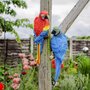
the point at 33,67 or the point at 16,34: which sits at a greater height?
the point at 16,34

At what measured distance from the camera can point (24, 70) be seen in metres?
7.91

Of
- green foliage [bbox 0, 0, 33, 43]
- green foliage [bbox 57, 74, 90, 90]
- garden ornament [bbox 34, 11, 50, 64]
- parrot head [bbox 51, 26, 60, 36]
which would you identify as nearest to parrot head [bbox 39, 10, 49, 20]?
garden ornament [bbox 34, 11, 50, 64]

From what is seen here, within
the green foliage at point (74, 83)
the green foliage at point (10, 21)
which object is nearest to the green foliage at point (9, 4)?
the green foliage at point (10, 21)

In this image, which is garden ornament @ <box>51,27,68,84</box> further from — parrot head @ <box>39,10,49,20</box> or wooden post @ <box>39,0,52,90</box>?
parrot head @ <box>39,10,49,20</box>

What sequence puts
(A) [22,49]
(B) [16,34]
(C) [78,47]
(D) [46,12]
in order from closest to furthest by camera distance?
1. (D) [46,12]
2. (B) [16,34]
3. (A) [22,49]
4. (C) [78,47]

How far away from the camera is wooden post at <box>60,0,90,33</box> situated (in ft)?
17.1

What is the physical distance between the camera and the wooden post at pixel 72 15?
5227 mm

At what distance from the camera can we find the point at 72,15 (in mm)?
5242

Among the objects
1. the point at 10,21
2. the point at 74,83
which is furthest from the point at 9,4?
the point at 74,83

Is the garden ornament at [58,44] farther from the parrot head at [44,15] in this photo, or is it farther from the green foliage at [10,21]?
the green foliage at [10,21]

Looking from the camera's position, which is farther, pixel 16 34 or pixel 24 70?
pixel 16 34

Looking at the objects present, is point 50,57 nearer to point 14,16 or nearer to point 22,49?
point 14,16

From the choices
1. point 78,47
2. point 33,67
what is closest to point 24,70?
point 33,67

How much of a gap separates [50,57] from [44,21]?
0.38 m
